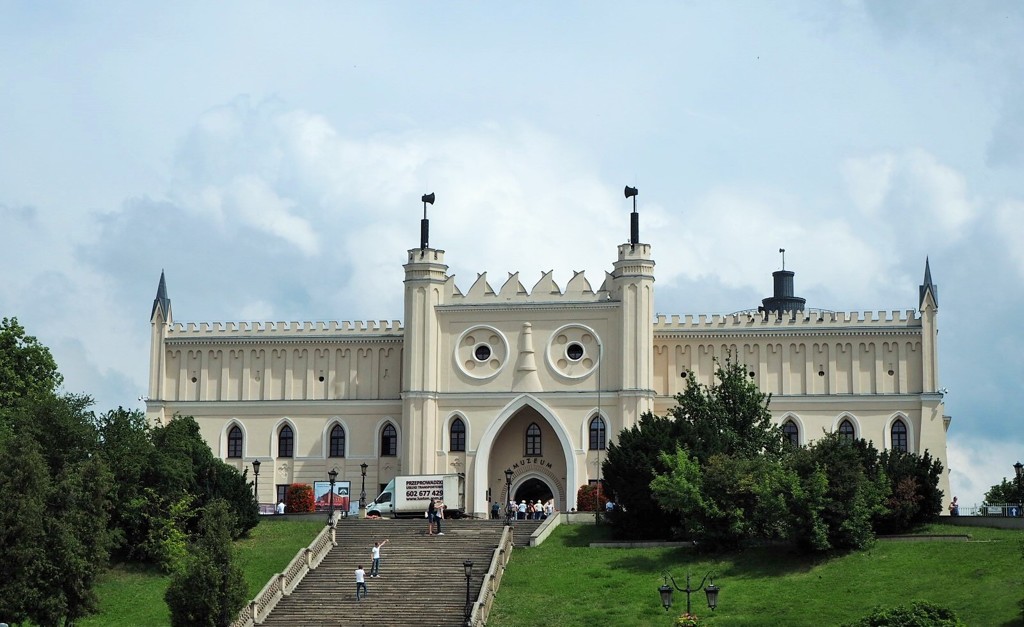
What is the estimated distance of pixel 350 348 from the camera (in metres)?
73.2

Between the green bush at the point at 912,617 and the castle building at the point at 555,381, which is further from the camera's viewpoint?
the castle building at the point at 555,381

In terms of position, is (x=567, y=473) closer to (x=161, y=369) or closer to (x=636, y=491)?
(x=636, y=491)

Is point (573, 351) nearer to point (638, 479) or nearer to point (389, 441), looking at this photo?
point (389, 441)

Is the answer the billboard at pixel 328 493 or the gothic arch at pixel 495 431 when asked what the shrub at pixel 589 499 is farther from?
the billboard at pixel 328 493

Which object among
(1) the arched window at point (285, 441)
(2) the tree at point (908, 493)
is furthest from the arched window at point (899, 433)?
(1) the arched window at point (285, 441)

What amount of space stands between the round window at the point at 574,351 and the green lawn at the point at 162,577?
41.2 ft

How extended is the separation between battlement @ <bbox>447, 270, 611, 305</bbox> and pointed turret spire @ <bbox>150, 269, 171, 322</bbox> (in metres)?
12.8

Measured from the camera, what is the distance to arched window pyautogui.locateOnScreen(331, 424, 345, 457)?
7262cm

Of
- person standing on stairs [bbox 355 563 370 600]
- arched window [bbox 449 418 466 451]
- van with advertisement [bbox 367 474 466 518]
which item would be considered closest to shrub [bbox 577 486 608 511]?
van with advertisement [bbox 367 474 466 518]

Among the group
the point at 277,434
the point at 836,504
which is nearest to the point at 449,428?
the point at 277,434

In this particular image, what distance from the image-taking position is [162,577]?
5741 cm

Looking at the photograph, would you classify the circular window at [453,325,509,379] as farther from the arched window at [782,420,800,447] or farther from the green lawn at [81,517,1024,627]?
the green lawn at [81,517,1024,627]

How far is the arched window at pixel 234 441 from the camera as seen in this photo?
73375mm

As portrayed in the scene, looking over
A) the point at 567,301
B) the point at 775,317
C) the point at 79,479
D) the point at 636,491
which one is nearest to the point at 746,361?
the point at 775,317
